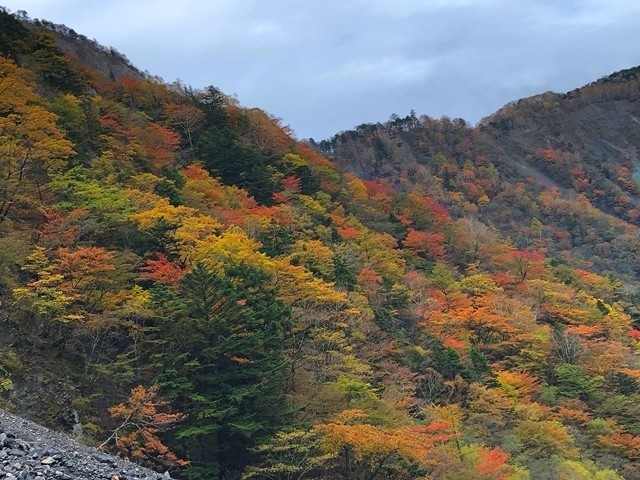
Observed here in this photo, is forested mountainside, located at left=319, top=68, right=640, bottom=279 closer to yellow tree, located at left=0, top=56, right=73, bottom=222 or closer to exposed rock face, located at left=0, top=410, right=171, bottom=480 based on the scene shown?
yellow tree, located at left=0, top=56, right=73, bottom=222

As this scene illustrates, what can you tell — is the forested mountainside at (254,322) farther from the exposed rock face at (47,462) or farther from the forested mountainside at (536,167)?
the forested mountainside at (536,167)

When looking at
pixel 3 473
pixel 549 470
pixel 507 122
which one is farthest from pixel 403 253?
pixel 507 122

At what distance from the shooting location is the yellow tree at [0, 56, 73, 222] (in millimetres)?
24203

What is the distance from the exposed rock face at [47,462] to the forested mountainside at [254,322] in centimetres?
334

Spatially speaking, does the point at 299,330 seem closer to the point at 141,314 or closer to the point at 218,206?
the point at 141,314

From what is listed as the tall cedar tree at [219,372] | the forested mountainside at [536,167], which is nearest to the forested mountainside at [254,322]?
the tall cedar tree at [219,372]

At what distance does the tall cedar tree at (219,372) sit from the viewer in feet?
59.9

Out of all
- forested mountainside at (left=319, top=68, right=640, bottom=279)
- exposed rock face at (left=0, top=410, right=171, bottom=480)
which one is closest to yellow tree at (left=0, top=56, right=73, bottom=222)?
exposed rock face at (left=0, top=410, right=171, bottom=480)

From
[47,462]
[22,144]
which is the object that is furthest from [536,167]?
[47,462]

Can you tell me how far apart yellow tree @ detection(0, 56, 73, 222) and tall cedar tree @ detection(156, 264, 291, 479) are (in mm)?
9059

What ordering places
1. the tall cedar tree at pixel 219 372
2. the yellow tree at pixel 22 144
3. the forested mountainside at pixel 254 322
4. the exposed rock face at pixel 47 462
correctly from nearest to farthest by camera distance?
1. the exposed rock face at pixel 47 462
2. the tall cedar tree at pixel 219 372
3. the forested mountainside at pixel 254 322
4. the yellow tree at pixel 22 144

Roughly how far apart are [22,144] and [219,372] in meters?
15.6

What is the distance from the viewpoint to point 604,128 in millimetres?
171875

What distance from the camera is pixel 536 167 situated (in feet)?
451
